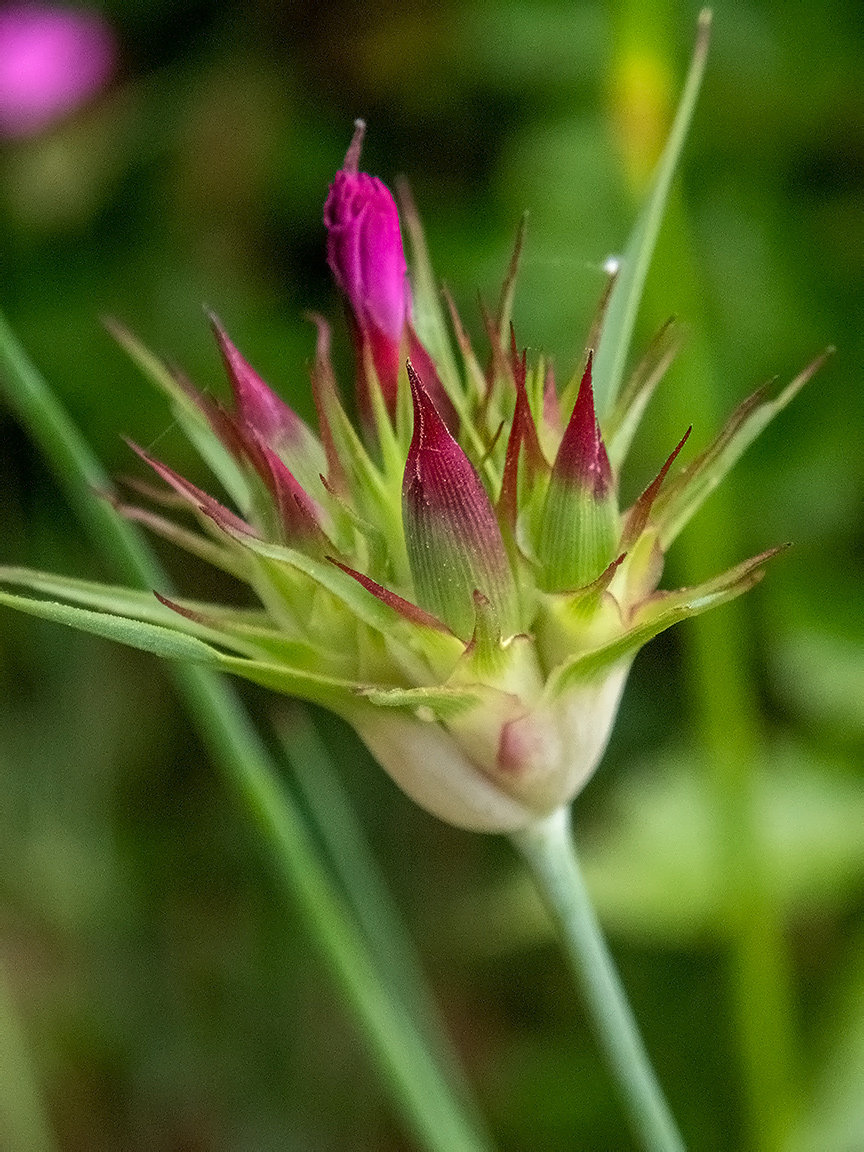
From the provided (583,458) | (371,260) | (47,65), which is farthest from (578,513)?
(47,65)

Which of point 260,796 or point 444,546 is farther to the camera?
point 260,796

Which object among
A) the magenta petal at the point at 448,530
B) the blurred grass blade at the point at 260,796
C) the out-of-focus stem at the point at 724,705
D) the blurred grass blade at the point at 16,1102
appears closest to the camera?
the magenta petal at the point at 448,530

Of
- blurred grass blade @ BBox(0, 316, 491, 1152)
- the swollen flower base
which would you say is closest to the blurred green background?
blurred grass blade @ BBox(0, 316, 491, 1152)

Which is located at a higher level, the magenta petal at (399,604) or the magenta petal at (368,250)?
the magenta petal at (368,250)

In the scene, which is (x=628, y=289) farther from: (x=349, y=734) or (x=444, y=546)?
(x=349, y=734)

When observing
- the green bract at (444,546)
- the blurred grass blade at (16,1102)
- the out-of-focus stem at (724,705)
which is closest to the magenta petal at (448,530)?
the green bract at (444,546)

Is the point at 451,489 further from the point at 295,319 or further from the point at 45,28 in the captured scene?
the point at 45,28

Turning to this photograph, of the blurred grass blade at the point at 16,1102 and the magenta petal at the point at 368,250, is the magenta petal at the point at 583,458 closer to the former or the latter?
the magenta petal at the point at 368,250

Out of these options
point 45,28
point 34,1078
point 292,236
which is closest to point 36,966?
point 34,1078
